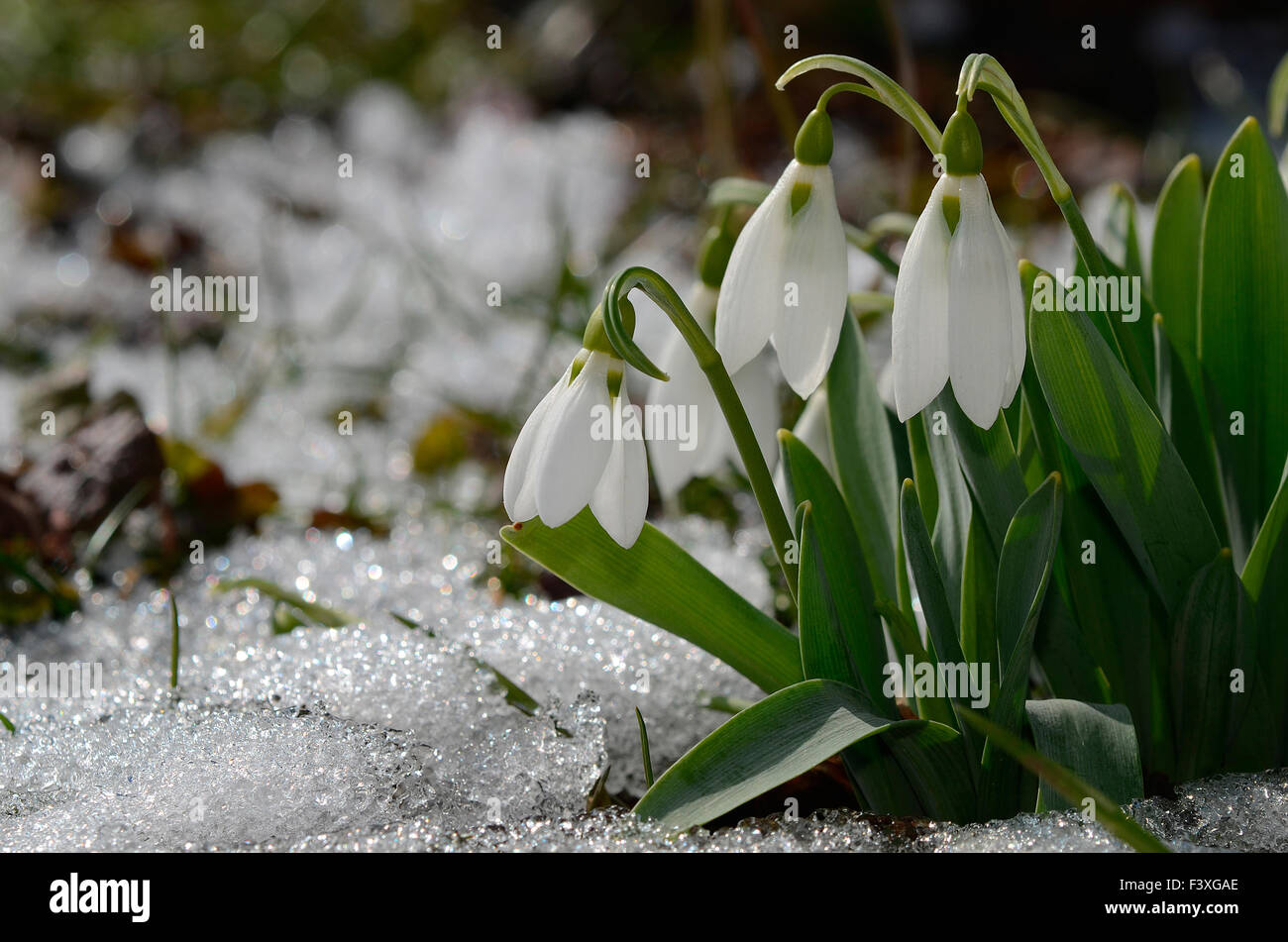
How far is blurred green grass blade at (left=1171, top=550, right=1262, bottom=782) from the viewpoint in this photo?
0.89 m

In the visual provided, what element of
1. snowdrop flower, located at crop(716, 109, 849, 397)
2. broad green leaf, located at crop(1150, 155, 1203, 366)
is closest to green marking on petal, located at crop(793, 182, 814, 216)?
snowdrop flower, located at crop(716, 109, 849, 397)

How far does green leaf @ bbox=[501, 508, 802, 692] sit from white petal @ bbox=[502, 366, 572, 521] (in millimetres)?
93

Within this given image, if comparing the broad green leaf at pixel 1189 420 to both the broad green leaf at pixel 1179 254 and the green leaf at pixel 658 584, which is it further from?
the green leaf at pixel 658 584

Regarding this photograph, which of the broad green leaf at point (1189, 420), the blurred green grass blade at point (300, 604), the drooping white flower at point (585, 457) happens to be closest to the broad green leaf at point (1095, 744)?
the broad green leaf at point (1189, 420)

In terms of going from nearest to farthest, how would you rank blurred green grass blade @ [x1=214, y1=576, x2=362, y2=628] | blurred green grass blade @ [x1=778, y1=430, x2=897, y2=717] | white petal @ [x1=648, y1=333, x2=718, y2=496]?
blurred green grass blade @ [x1=778, y1=430, x2=897, y2=717], white petal @ [x1=648, y1=333, x2=718, y2=496], blurred green grass blade @ [x1=214, y1=576, x2=362, y2=628]

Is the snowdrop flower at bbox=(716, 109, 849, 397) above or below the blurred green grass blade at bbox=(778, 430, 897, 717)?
above

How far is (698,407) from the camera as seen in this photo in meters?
1.04

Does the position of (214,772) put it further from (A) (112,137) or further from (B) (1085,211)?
(A) (112,137)

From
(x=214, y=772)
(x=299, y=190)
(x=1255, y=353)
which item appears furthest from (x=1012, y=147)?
(x=214, y=772)

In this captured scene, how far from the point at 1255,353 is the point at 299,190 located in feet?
9.96

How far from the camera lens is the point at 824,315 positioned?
0.83 metres

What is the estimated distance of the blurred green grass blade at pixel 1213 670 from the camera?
89 centimetres

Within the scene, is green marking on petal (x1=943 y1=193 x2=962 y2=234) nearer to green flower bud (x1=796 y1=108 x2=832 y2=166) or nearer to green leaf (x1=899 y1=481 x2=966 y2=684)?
green flower bud (x1=796 y1=108 x2=832 y2=166)

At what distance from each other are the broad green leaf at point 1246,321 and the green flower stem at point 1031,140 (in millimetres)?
150
